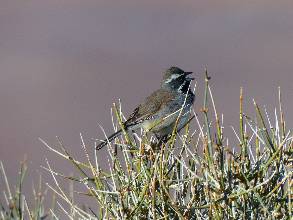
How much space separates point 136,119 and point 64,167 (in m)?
7.74

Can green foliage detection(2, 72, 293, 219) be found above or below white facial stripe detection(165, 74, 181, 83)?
above

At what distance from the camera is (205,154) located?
9.45 ft

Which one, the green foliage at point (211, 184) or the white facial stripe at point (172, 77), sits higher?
the green foliage at point (211, 184)

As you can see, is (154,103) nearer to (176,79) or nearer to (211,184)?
(176,79)

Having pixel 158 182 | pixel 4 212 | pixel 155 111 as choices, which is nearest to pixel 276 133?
pixel 158 182

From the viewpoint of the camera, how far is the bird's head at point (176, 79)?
6914 mm

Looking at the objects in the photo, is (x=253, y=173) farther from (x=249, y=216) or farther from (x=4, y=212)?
(x=4, y=212)

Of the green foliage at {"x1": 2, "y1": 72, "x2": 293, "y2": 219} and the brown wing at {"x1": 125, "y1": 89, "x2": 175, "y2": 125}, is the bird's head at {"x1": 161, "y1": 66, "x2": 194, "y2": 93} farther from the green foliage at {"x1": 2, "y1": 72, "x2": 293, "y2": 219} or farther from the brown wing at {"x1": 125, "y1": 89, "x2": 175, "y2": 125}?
the green foliage at {"x1": 2, "y1": 72, "x2": 293, "y2": 219}

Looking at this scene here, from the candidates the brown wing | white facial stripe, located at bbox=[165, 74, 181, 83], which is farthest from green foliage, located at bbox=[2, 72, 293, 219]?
white facial stripe, located at bbox=[165, 74, 181, 83]

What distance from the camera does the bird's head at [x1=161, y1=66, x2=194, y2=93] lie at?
691cm

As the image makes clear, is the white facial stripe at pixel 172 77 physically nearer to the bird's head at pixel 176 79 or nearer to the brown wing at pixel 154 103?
the bird's head at pixel 176 79

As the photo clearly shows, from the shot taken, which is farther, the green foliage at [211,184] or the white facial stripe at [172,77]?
the white facial stripe at [172,77]

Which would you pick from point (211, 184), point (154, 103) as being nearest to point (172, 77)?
point (154, 103)

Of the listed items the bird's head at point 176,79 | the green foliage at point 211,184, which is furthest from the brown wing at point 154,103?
the green foliage at point 211,184
